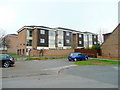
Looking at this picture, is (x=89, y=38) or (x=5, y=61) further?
(x=89, y=38)

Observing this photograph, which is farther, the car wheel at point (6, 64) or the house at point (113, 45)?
the house at point (113, 45)

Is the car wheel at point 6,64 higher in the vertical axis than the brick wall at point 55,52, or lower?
lower

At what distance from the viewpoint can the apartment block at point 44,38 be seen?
142ft

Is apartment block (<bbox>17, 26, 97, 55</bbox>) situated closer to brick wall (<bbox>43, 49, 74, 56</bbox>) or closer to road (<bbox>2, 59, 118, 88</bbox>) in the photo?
brick wall (<bbox>43, 49, 74, 56</bbox>)

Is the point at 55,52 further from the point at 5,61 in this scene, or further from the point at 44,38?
the point at 5,61

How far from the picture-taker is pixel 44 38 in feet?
150

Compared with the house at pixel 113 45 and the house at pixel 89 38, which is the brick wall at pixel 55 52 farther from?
the house at pixel 89 38

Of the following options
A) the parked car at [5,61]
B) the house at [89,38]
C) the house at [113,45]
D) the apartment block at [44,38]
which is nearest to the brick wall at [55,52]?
the apartment block at [44,38]

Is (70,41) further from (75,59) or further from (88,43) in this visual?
(75,59)

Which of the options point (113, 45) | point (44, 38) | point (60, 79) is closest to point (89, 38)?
point (44, 38)

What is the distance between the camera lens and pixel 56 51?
38750 millimetres

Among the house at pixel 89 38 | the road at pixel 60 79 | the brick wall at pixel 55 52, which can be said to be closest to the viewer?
the road at pixel 60 79

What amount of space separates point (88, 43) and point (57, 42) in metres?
18.1

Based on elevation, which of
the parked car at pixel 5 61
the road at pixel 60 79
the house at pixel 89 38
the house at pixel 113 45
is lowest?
the road at pixel 60 79
